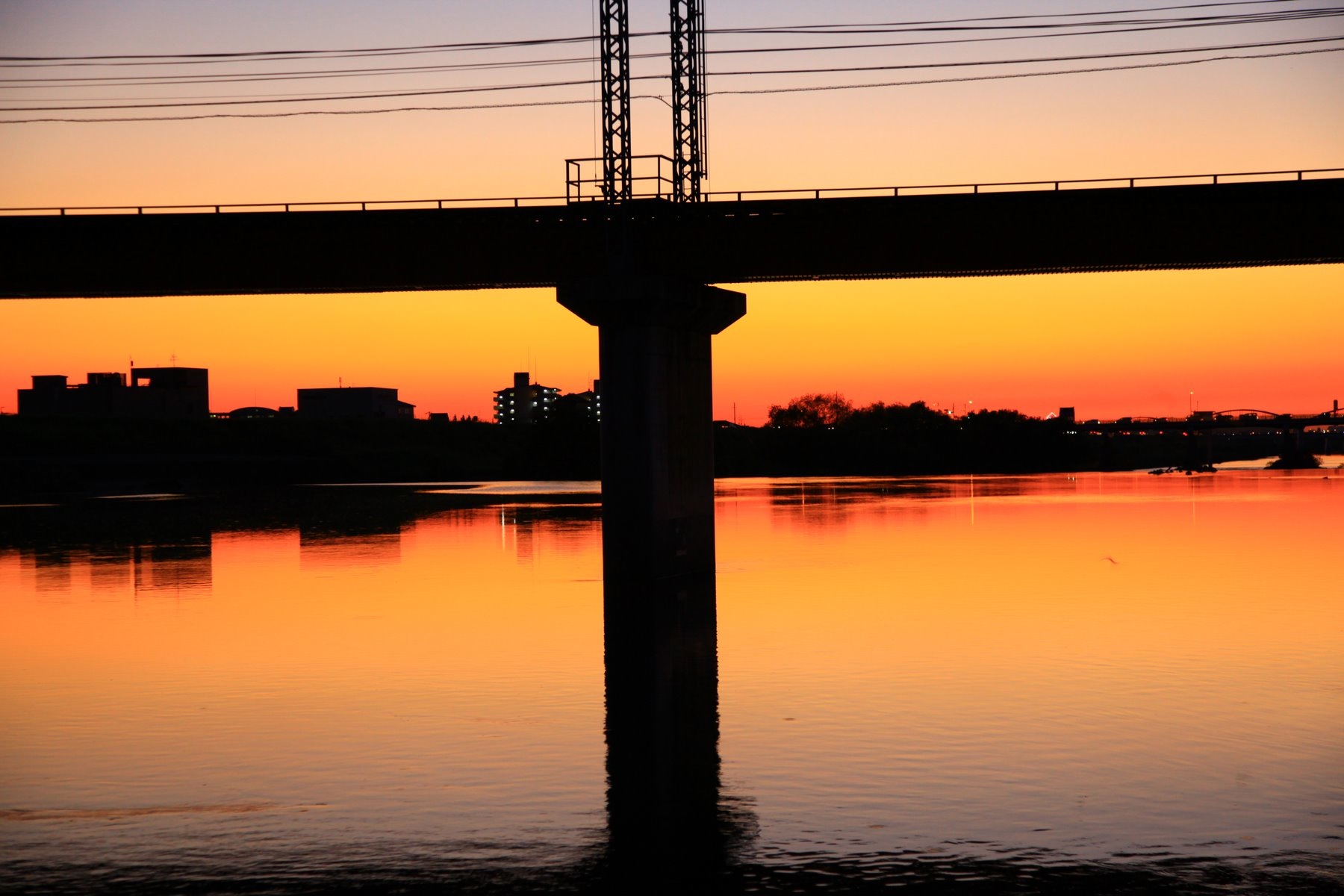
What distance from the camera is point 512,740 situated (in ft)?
82.1

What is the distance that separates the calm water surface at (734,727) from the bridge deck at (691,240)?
13.0 m

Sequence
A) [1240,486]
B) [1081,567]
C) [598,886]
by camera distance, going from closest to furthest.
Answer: [598,886] → [1081,567] → [1240,486]

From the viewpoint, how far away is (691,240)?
6175cm

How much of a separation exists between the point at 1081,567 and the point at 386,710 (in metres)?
39.5

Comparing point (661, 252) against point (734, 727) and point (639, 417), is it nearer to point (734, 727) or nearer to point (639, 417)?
point (639, 417)

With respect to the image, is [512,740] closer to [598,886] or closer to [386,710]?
[386,710]

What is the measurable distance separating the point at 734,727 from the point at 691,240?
A: 38.0 m

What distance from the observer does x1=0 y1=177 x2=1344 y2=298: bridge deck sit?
6134 cm

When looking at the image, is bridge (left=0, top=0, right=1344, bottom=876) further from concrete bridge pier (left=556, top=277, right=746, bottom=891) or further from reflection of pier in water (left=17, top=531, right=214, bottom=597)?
reflection of pier in water (left=17, top=531, right=214, bottom=597)

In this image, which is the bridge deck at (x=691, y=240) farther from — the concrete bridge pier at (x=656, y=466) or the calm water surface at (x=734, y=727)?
the calm water surface at (x=734, y=727)

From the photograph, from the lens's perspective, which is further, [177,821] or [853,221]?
[853,221]

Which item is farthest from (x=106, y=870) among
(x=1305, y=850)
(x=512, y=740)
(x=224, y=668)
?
(x=224, y=668)

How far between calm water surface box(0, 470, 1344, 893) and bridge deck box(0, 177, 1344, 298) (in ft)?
42.7

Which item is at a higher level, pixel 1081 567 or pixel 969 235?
pixel 969 235
